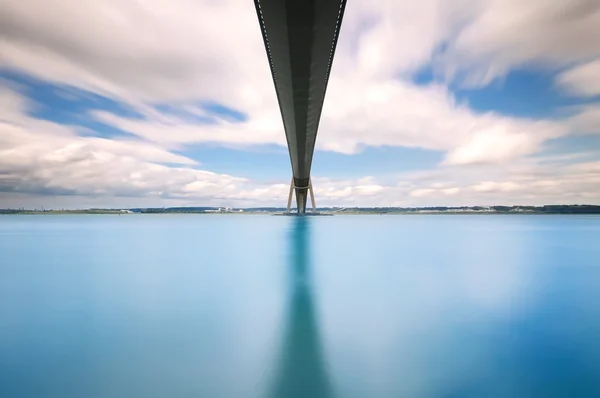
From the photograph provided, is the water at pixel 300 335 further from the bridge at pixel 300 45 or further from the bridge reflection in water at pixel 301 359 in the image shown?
the bridge at pixel 300 45

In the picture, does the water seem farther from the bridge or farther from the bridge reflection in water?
the bridge

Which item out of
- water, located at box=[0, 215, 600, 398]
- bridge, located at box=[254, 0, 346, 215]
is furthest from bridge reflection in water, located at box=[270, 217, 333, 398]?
bridge, located at box=[254, 0, 346, 215]

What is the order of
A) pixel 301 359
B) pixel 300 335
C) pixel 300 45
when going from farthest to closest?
pixel 300 45
pixel 300 335
pixel 301 359

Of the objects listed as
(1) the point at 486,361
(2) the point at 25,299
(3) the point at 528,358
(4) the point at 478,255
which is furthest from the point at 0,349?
(4) the point at 478,255

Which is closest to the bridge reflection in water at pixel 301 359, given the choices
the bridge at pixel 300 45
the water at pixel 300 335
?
the water at pixel 300 335

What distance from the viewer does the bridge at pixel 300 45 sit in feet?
21.3

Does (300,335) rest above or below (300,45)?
below

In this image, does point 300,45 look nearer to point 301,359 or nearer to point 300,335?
point 300,335

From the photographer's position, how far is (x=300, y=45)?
7.86m

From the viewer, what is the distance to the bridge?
6.50 metres

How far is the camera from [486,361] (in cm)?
388

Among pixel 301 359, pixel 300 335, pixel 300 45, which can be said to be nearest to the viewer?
pixel 301 359

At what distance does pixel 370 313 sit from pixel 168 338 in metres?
3.60

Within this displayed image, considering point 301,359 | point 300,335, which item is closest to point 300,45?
point 300,335
